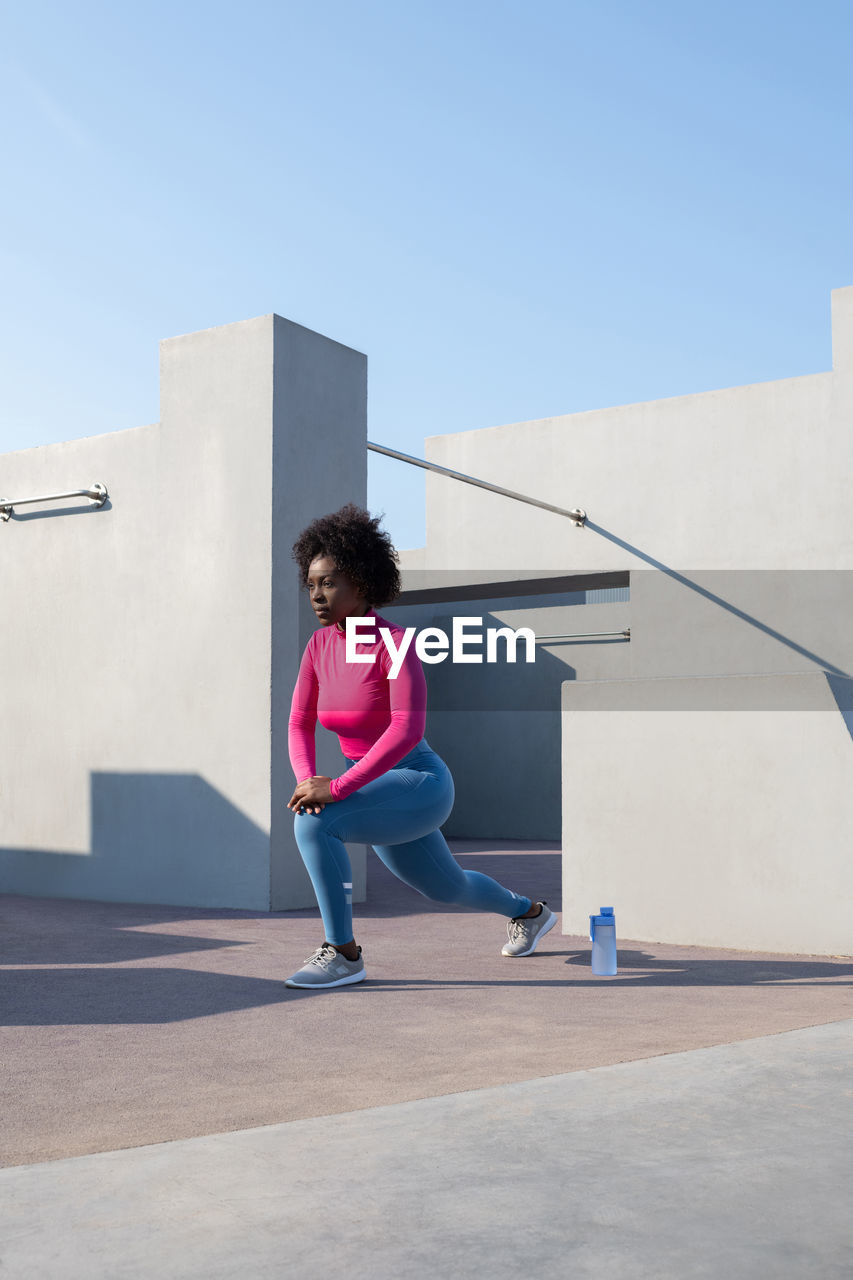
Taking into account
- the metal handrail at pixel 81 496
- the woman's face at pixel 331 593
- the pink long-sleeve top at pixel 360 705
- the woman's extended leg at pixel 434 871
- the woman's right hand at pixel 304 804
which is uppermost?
the metal handrail at pixel 81 496

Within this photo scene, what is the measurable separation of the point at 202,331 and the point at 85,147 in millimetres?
1754

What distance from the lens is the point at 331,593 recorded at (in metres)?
5.01

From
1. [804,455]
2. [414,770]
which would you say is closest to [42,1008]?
[414,770]

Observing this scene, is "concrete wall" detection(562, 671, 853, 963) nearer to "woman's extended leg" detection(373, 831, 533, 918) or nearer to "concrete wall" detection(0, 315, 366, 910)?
"woman's extended leg" detection(373, 831, 533, 918)

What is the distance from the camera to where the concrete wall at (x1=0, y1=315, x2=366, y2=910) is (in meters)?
7.61

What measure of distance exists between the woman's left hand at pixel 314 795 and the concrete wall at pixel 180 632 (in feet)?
9.09

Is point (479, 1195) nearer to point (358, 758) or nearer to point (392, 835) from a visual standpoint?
point (392, 835)

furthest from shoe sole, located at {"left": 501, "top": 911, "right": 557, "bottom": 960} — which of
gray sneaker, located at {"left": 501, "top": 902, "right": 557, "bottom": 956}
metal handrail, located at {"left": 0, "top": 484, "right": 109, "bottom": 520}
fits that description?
metal handrail, located at {"left": 0, "top": 484, "right": 109, "bottom": 520}

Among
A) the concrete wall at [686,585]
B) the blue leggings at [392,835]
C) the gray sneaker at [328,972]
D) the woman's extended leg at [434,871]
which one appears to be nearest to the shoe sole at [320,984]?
the gray sneaker at [328,972]

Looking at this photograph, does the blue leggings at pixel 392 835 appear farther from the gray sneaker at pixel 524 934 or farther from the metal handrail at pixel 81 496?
the metal handrail at pixel 81 496

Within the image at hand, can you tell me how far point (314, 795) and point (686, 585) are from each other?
8082 mm

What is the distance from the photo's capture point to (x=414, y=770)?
5.02 m

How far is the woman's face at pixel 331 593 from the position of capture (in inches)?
197

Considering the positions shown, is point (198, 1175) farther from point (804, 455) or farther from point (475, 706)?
point (475, 706)
